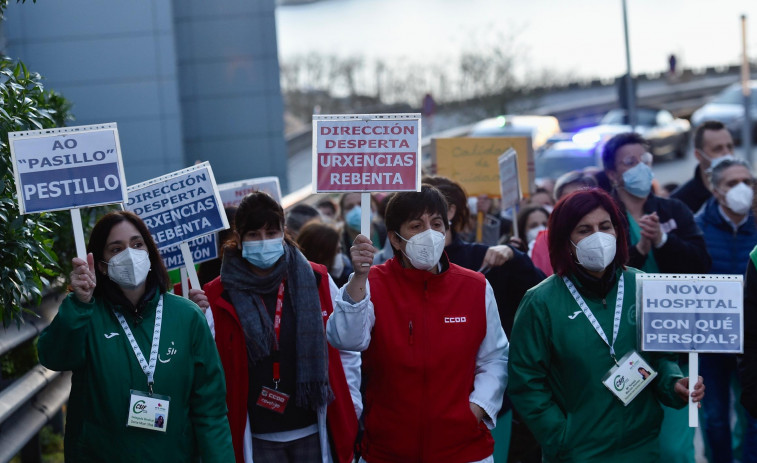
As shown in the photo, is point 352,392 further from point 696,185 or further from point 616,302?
point 696,185

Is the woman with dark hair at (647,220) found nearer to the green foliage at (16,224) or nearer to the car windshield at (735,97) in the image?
the green foliage at (16,224)

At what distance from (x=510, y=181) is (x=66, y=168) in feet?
13.9

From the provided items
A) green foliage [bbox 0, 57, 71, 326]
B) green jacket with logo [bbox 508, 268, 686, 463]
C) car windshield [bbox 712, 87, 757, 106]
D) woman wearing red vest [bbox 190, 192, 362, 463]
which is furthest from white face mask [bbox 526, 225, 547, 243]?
car windshield [bbox 712, 87, 757, 106]

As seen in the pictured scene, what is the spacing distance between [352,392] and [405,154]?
138cm

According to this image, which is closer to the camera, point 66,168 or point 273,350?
point 66,168

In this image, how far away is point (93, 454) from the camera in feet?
15.7

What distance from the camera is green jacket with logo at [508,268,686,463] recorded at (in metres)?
4.83

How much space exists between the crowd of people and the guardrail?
5.39ft

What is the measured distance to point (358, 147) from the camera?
17.8ft

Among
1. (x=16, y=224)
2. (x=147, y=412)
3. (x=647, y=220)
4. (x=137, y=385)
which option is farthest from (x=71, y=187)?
(x=647, y=220)

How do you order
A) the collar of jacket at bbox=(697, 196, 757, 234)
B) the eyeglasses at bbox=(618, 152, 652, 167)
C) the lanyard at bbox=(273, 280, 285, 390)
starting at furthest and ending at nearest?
the collar of jacket at bbox=(697, 196, 757, 234)
the eyeglasses at bbox=(618, 152, 652, 167)
the lanyard at bbox=(273, 280, 285, 390)

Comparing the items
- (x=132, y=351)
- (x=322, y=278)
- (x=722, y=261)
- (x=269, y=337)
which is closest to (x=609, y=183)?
(x=722, y=261)

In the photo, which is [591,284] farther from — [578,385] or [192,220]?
[192,220]

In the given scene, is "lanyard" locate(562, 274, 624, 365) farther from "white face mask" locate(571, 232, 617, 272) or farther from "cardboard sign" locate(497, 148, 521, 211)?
"cardboard sign" locate(497, 148, 521, 211)
